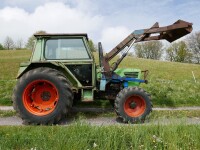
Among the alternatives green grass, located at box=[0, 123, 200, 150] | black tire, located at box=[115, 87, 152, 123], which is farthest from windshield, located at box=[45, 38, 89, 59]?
green grass, located at box=[0, 123, 200, 150]

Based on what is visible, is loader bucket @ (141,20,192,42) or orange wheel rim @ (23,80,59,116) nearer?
orange wheel rim @ (23,80,59,116)

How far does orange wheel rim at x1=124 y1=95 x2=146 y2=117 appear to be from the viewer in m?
8.19

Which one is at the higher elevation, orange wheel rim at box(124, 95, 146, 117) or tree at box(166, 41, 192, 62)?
tree at box(166, 41, 192, 62)

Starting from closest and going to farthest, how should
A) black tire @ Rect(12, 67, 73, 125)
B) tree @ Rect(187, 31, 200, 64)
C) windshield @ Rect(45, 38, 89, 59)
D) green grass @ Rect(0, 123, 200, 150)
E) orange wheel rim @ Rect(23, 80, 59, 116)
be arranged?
green grass @ Rect(0, 123, 200, 150) → black tire @ Rect(12, 67, 73, 125) → orange wheel rim @ Rect(23, 80, 59, 116) → windshield @ Rect(45, 38, 89, 59) → tree @ Rect(187, 31, 200, 64)

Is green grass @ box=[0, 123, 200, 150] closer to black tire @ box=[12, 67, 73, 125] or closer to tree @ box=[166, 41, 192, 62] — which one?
black tire @ box=[12, 67, 73, 125]

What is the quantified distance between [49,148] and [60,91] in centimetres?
305

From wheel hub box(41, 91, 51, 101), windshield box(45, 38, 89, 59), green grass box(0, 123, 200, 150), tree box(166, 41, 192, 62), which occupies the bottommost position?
green grass box(0, 123, 200, 150)

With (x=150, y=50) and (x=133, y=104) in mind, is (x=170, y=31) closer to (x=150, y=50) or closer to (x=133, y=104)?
(x=133, y=104)

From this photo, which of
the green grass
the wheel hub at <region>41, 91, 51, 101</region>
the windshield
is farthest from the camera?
the windshield

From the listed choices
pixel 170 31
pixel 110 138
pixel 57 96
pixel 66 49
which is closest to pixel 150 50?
pixel 170 31

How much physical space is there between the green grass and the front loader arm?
3.37 meters

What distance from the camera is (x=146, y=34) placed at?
887cm

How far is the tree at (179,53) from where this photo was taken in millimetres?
69438

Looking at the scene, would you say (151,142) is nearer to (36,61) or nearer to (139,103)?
(139,103)
